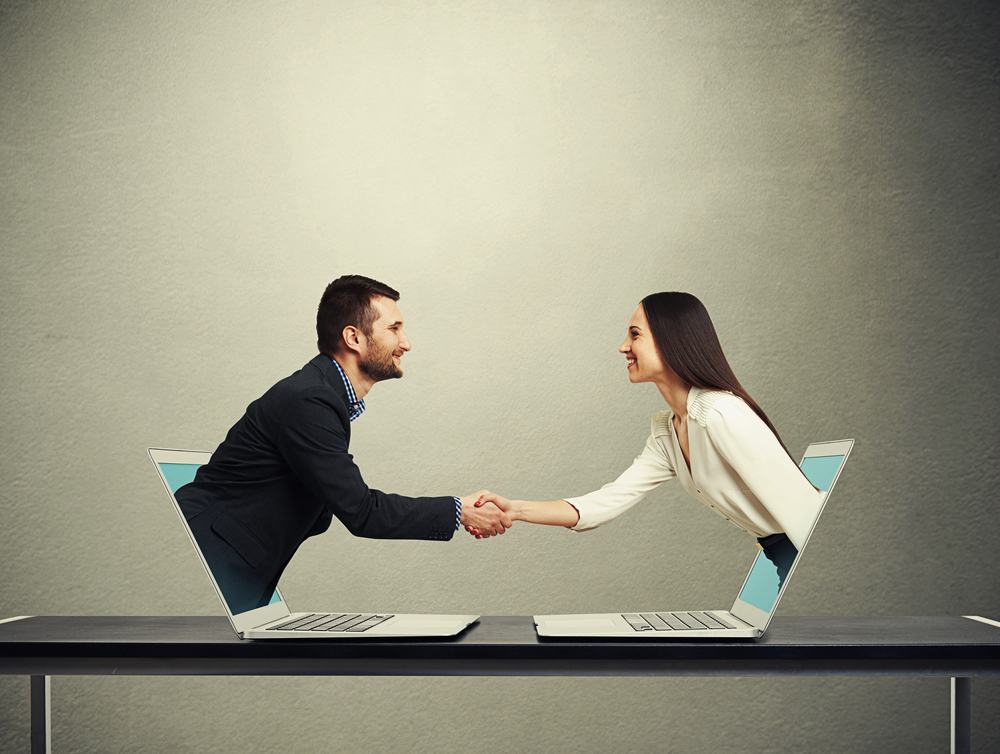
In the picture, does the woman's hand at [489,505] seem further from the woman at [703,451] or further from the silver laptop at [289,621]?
the silver laptop at [289,621]

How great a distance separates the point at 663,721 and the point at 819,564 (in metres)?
0.93

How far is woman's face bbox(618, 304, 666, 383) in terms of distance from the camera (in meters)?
2.09

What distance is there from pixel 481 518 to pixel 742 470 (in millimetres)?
772

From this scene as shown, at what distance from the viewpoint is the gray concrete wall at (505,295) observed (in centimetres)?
333

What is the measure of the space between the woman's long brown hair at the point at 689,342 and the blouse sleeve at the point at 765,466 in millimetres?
100

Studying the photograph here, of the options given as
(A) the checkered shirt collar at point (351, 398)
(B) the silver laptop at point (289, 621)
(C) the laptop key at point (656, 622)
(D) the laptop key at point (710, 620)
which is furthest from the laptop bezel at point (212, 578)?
(D) the laptop key at point (710, 620)

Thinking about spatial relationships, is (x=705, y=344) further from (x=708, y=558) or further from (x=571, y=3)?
(x=571, y=3)

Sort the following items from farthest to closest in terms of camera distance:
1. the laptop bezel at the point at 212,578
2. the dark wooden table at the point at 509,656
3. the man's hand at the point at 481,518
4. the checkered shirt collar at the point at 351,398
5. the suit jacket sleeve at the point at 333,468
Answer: the man's hand at the point at 481,518 → the checkered shirt collar at the point at 351,398 → the suit jacket sleeve at the point at 333,468 → the laptop bezel at the point at 212,578 → the dark wooden table at the point at 509,656

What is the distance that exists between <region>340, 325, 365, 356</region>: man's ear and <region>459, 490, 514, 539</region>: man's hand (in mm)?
514

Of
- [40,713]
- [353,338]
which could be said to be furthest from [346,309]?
[40,713]

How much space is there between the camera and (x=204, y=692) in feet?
11.0

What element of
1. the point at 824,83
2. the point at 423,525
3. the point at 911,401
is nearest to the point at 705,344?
the point at 423,525

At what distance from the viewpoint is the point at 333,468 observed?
181cm

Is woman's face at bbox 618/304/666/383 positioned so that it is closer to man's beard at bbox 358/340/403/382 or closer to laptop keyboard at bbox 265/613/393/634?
man's beard at bbox 358/340/403/382
